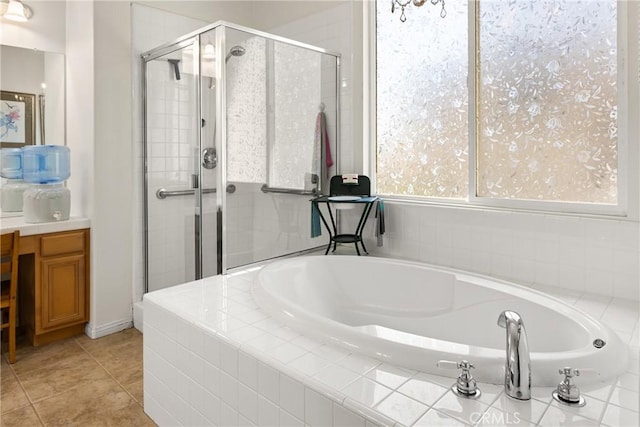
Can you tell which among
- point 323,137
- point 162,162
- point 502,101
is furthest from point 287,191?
point 502,101

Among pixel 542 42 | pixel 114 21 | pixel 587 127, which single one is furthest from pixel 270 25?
pixel 587 127

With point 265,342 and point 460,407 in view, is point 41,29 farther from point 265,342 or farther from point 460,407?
point 460,407

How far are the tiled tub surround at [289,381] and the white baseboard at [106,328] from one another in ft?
3.70

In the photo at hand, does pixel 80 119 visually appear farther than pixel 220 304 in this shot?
Yes

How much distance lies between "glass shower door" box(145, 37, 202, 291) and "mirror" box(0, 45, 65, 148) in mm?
616

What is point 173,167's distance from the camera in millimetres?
2760

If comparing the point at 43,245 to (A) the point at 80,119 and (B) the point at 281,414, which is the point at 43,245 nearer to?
(A) the point at 80,119

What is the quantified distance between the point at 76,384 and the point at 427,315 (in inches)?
74.0

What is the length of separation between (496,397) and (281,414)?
0.60 metres

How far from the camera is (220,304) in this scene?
1.79 meters

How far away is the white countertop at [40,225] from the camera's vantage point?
249cm

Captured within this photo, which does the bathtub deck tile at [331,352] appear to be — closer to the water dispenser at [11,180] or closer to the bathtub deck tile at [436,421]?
the bathtub deck tile at [436,421]

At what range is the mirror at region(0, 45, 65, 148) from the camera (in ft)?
8.91

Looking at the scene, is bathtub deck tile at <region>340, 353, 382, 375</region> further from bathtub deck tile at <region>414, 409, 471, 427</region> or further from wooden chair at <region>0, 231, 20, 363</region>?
wooden chair at <region>0, 231, 20, 363</region>
